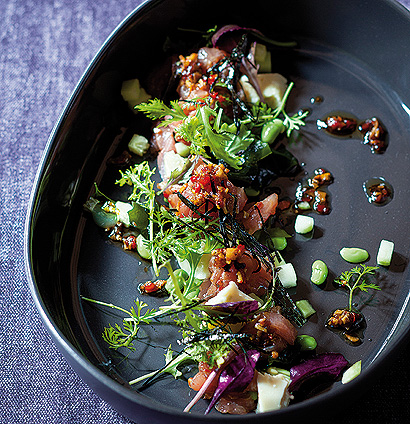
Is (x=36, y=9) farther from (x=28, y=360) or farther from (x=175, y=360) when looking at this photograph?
(x=175, y=360)

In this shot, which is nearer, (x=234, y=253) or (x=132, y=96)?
(x=234, y=253)

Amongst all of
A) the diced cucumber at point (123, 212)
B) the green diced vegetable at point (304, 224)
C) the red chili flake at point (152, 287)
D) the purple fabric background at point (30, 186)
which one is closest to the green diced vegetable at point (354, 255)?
the green diced vegetable at point (304, 224)

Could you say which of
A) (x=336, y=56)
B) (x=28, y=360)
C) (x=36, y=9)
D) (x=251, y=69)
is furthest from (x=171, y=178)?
(x=36, y=9)

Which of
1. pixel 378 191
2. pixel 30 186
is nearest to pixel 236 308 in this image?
pixel 378 191

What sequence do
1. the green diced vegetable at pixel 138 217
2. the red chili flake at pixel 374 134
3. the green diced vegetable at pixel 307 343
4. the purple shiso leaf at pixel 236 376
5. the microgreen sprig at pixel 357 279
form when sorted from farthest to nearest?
1. the red chili flake at pixel 374 134
2. the green diced vegetable at pixel 138 217
3. the microgreen sprig at pixel 357 279
4. the green diced vegetable at pixel 307 343
5. the purple shiso leaf at pixel 236 376

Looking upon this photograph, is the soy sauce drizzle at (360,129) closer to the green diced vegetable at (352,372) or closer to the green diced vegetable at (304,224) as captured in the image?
the green diced vegetable at (304,224)

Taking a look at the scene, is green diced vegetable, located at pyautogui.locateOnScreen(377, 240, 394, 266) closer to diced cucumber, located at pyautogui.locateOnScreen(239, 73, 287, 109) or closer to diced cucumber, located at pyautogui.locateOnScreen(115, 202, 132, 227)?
diced cucumber, located at pyautogui.locateOnScreen(239, 73, 287, 109)

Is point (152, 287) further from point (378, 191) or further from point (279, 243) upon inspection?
point (378, 191)
